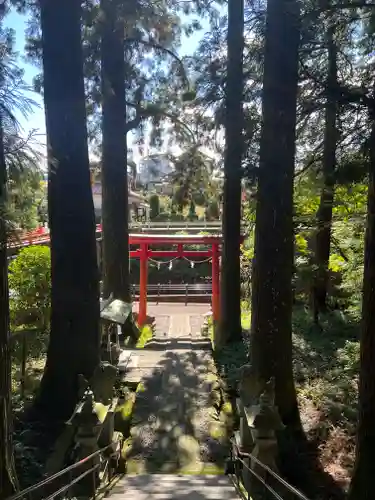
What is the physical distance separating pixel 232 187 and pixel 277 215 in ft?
16.7

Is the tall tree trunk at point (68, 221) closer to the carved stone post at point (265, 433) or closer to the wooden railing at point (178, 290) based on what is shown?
the carved stone post at point (265, 433)

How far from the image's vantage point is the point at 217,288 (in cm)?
Result: 1658

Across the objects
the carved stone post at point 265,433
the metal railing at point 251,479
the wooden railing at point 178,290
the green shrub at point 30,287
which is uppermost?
the green shrub at point 30,287

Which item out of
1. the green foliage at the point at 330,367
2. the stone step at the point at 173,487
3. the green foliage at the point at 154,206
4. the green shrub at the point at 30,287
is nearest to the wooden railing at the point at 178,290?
the green foliage at the point at 154,206

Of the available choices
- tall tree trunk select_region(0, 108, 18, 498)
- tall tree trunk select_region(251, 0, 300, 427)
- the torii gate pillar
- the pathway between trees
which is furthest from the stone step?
the torii gate pillar

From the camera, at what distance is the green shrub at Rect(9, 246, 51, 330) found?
33.8 ft

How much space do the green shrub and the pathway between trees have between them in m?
2.24

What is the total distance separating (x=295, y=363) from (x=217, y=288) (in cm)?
691

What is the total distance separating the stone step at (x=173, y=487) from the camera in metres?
5.16

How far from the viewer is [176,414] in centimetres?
816

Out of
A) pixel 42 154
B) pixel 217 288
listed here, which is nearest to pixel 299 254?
pixel 217 288

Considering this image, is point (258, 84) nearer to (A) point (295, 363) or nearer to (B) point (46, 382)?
(A) point (295, 363)

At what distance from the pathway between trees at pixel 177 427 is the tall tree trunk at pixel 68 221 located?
1.36m

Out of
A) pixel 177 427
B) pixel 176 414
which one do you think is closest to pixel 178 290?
pixel 176 414
